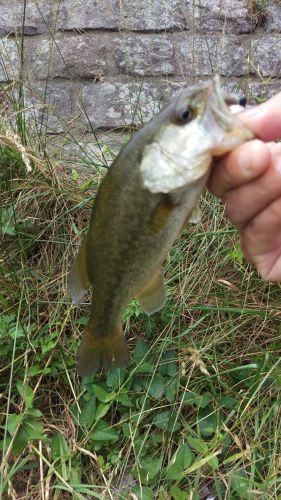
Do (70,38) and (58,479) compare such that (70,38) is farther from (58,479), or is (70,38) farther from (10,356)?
(58,479)

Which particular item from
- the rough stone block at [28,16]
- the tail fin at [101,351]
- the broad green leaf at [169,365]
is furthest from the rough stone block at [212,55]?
the tail fin at [101,351]

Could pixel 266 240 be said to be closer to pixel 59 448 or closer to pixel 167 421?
pixel 167 421

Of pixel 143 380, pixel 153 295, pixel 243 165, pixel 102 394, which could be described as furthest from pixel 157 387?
pixel 243 165

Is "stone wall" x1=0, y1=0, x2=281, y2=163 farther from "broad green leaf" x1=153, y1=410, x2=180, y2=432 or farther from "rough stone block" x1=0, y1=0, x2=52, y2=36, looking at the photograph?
"broad green leaf" x1=153, y1=410, x2=180, y2=432

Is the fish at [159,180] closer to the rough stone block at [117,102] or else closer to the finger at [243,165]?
the finger at [243,165]

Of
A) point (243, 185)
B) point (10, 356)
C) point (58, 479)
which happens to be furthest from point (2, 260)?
point (243, 185)

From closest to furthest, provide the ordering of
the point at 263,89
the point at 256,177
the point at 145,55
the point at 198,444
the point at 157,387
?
the point at 256,177
the point at 198,444
the point at 157,387
the point at 263,89
the point at 145,55
